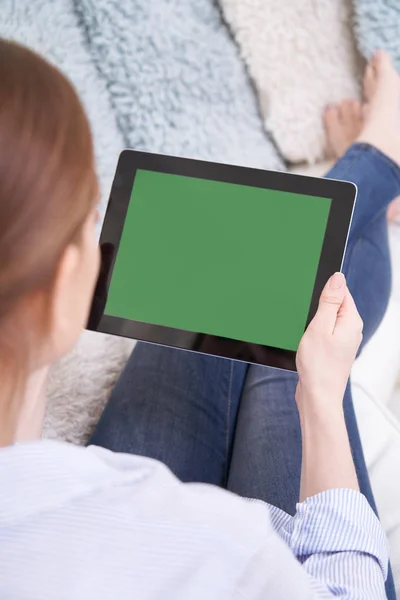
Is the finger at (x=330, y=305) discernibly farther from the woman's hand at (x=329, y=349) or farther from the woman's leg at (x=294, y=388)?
the woman's leg at (x=294, y=388)

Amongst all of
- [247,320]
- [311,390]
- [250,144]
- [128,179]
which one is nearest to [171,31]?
[250,144]

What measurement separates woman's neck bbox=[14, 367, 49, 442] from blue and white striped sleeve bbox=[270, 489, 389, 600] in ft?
0.79

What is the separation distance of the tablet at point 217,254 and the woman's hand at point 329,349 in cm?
3

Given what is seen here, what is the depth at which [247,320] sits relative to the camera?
0.64 metres

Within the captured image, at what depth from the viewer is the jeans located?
0.66m

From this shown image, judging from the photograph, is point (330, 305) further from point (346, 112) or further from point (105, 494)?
point (346, 112)

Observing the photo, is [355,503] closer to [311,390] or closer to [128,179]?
[311,390]

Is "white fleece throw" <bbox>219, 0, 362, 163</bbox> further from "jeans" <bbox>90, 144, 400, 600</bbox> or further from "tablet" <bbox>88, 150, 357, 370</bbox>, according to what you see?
"tablet" <bbox>88, 150, 357, 370</bbox>

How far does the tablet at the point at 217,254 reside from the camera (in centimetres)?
62

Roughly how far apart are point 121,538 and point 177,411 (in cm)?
33

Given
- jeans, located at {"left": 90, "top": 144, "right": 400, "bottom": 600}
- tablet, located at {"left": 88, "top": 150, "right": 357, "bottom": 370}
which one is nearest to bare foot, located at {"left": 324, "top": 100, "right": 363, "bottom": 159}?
jeans, located at {"left": 90, "top": 144, "right": 400, "bottom": 600}

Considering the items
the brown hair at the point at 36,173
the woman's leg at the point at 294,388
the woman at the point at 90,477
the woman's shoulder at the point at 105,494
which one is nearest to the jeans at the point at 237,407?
the woman's leg at the point at 294,388

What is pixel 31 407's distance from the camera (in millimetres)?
521

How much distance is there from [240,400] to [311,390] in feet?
0.77
